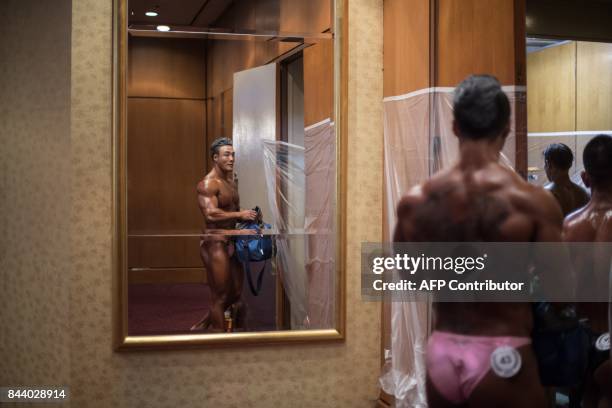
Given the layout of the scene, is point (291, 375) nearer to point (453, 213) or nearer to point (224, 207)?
point (224, 207)

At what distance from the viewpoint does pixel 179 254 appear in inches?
136

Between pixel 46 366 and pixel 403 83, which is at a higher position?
pixel 403 83

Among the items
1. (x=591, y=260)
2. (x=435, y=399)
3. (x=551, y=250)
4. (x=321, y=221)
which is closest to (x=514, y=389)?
(x=435, y=399)

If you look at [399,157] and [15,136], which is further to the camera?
[15,136]

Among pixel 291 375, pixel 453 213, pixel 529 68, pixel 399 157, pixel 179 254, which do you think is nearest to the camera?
pixel 453 213

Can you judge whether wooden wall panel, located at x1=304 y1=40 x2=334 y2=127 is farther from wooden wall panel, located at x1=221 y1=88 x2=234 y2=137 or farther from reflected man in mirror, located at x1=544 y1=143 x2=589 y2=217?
reflected man in mirror, located at x1=544 y1=143 x2=589 y2=217

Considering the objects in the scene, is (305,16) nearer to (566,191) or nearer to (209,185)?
(209,185)

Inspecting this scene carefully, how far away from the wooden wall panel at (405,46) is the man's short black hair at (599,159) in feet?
3.48

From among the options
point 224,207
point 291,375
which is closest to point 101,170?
point 224,207

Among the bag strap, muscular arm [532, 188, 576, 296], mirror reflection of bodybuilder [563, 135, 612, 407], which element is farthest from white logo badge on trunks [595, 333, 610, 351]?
the bag strap

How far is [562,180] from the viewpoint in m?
2.04

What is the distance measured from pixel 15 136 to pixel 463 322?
2.56 meters

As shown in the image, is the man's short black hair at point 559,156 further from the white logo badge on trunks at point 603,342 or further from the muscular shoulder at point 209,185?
the muscular shoulder at point 209,185

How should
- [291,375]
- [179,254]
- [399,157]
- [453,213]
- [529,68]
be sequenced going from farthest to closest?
[291,375]
[179,254]
[399,157]
[529,68]
[453,213]
